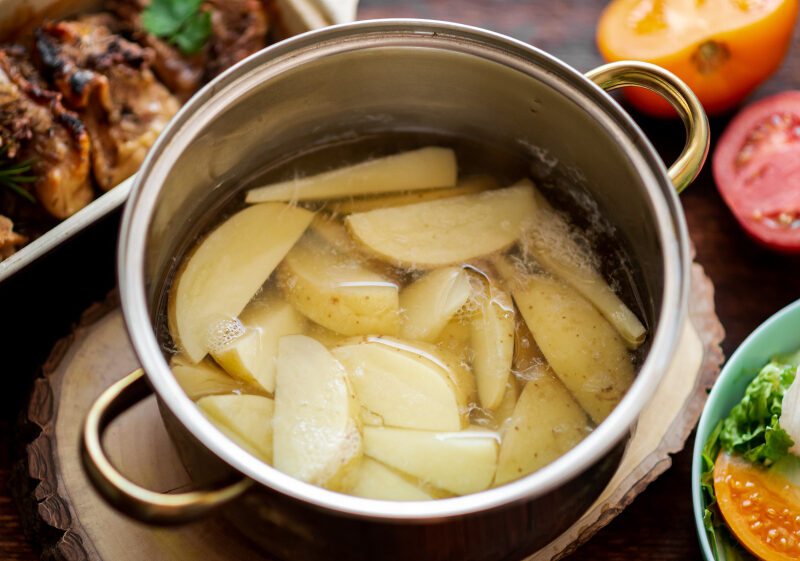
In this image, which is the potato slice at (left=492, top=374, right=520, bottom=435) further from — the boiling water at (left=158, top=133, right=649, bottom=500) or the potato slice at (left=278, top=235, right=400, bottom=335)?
the potato slice at (left=278, top=235, right=400, bottom=335)

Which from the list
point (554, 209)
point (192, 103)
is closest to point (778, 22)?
point (554, 209)

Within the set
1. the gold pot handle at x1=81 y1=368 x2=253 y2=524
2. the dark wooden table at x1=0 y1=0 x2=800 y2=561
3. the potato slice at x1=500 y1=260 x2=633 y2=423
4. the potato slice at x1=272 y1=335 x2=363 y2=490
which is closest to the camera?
the gold pot handle at x1=81 y1=368 x2=253 y2=524

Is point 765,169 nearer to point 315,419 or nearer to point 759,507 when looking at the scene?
point 759,507

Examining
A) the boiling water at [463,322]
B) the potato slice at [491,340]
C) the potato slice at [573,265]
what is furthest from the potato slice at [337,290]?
the potato slice at [573,265]

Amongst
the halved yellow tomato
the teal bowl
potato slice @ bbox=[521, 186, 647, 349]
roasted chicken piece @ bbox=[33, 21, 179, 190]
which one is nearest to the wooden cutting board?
the teal bowl

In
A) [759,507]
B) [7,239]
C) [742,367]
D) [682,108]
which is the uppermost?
[682,108]

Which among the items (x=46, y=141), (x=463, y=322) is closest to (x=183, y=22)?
(x=46, y=141)
